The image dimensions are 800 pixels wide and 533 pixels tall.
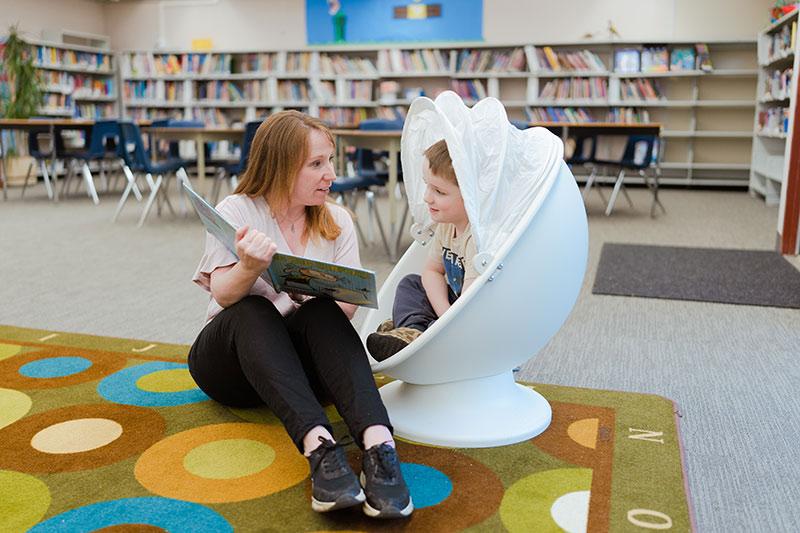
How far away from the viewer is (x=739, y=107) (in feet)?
25.3

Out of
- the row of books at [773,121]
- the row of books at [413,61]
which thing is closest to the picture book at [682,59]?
the row of books at [773,121]

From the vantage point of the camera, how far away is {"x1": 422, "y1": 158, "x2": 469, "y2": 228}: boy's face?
1558 millimetres

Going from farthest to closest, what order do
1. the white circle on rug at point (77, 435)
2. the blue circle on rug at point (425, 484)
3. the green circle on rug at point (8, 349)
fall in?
the green circle on rug at point (8, 349) → the white circle on rug at point (77, 435) → the blue circle on rug at point (425, 484)

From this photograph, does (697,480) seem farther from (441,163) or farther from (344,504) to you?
(441,163)

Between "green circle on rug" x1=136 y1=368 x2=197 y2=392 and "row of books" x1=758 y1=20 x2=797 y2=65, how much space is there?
17.7ft

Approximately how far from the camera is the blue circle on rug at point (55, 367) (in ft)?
6.48

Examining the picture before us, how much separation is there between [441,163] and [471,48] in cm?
707

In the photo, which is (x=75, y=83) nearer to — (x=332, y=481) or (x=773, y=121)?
(x=773, y=121)

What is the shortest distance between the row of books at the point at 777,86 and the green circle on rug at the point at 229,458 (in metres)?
5.07

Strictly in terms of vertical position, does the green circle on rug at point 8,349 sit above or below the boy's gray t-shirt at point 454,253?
below

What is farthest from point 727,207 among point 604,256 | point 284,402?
point 284,402

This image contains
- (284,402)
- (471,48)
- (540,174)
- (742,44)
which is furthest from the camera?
(471,48)

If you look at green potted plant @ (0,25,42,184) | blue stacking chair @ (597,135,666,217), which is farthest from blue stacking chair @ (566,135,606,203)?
green potted plant @ (0,25,42,184)

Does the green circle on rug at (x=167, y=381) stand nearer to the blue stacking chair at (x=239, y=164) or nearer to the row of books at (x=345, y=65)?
the blue stacking chair at (x=239, y=164)
